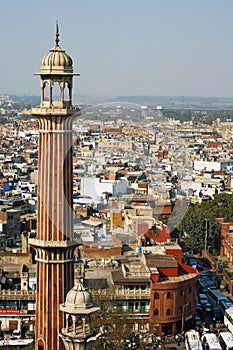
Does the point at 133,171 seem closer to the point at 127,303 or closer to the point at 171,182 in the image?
the point at 171,182

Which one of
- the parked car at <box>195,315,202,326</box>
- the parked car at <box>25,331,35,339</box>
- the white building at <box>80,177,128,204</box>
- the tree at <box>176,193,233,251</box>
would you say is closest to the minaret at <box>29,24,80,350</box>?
the parked car at <box>25,331,35,339</box>

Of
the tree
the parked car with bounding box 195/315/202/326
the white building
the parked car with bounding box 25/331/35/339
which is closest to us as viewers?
the parked car with bounding box 25/331/35/339

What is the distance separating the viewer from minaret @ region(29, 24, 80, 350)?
967 centimetres

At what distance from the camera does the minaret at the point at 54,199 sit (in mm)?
9672

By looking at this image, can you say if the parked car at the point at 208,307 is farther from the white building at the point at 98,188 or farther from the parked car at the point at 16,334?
the parked car at the point at 16,334

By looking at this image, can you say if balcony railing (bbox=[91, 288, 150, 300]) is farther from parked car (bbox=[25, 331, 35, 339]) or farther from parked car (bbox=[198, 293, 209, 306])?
parked car (bbox=[198, 293, 209, 306])

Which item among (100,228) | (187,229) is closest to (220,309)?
(100,228)

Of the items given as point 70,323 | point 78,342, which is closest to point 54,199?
point 70,323

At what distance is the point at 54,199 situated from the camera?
9805 mm

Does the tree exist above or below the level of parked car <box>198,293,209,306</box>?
above

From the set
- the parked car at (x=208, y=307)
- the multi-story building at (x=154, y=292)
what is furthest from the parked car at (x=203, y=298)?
the multi-story building at (x=154, y=292)

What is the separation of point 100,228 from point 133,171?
340 inches

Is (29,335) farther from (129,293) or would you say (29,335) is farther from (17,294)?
(129,293)

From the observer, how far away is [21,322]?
1573 centimetres
